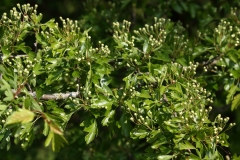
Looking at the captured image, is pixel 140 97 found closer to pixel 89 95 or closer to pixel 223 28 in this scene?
pixel 89 95

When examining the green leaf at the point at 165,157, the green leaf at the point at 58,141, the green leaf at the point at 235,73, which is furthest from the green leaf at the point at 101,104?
the green leaf at the point at 235,73

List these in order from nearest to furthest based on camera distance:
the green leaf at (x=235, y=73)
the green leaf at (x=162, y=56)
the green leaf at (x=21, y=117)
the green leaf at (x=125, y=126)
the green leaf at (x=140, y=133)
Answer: the green leaf at (x=21, y=117)
the green leaf at (x=140, y=133)
the green leaf at (x=125, y=126)
the green leaf at (x=162, y=56)
the green leaf at (x=235, y=73)

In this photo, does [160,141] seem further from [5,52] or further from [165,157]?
[5,52]

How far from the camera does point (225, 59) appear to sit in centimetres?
329

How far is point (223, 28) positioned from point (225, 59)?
0.21 meters

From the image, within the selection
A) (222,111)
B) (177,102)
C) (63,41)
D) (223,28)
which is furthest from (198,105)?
(222,111)

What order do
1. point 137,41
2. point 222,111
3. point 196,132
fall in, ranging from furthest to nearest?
point 222,111 < point 137,41 < point 196,132

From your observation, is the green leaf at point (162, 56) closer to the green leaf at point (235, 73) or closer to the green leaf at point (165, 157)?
the green leaf at point (235, 73)

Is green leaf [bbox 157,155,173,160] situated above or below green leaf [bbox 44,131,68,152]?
below

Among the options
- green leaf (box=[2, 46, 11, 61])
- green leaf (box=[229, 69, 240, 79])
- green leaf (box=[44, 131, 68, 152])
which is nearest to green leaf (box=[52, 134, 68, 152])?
green leaf (box=[44, 131, 68, 152])

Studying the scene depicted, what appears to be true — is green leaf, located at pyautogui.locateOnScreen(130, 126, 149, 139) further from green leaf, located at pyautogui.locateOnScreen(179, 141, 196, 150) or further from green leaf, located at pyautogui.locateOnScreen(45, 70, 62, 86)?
green leaf, located at pyautogui.locateOnScreen(45, 70, 62, 86)

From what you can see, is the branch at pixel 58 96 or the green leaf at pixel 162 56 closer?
the branch at pixel 58 96

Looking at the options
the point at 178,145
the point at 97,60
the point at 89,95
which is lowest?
the point at 178,145

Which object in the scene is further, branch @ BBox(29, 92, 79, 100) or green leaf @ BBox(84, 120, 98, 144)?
branch @ BBox(29, 92, 79, 100)
